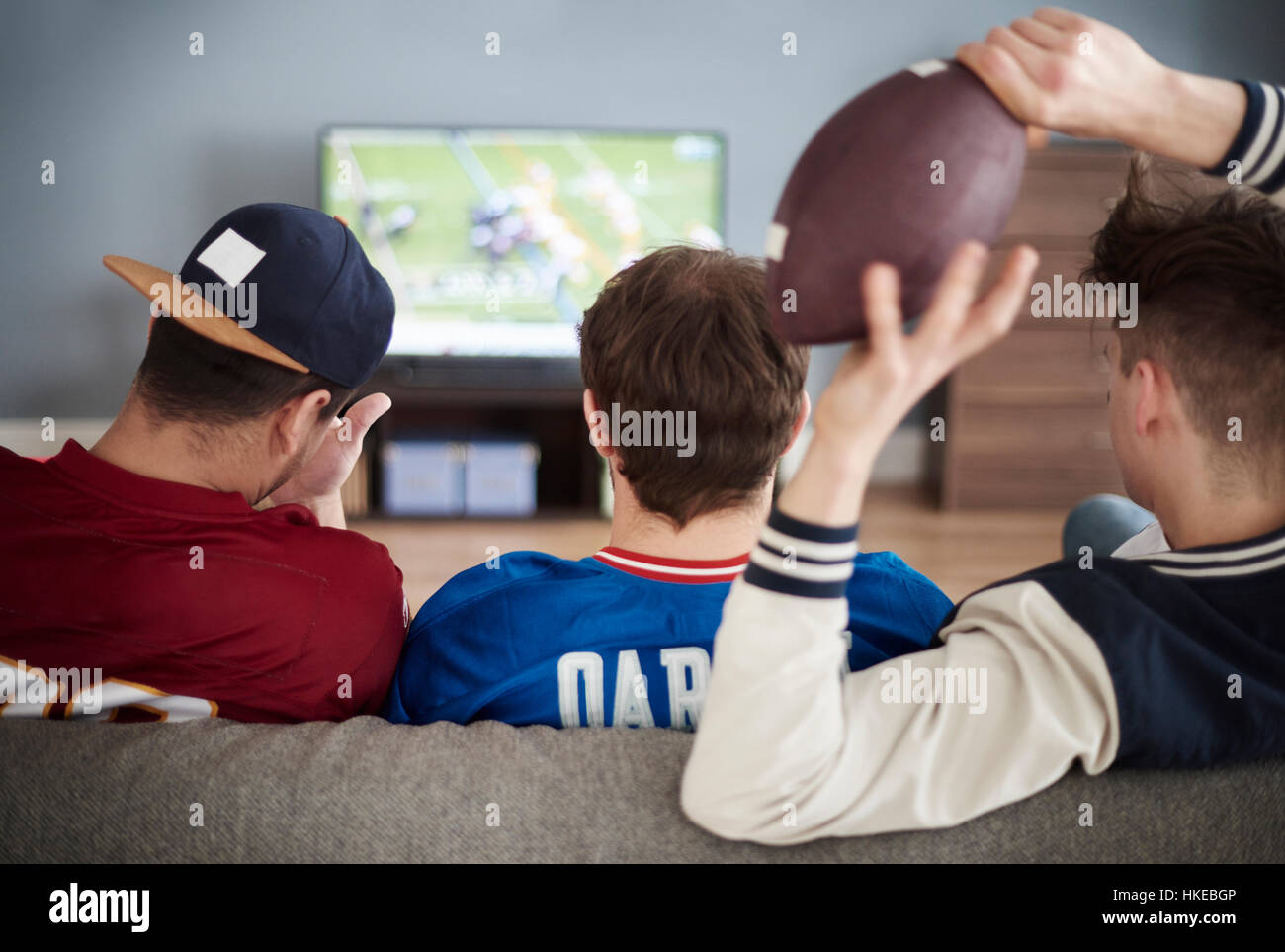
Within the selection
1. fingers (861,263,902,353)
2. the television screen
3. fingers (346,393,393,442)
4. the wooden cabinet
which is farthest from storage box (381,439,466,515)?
fingers (861,263,902,353)

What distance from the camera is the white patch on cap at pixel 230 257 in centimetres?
105

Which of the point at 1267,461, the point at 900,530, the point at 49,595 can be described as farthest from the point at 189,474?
the point at 900,530

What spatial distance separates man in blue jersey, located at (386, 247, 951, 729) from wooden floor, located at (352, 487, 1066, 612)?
95.3 inches

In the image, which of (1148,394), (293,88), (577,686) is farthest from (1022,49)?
(293,88)

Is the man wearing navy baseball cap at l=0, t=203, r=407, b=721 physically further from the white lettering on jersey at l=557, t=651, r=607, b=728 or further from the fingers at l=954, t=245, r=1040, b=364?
the fingers at l=954, t=245, r=1040, b=364

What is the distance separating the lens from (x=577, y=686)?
0.94 meters

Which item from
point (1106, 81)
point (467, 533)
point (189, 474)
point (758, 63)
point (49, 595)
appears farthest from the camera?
point (758, 63)

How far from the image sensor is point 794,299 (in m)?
0.80

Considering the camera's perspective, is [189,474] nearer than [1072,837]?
No

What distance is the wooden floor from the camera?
3.72m

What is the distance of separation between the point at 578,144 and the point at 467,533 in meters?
Result: 1.78

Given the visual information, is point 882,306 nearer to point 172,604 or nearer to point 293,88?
point 172,604

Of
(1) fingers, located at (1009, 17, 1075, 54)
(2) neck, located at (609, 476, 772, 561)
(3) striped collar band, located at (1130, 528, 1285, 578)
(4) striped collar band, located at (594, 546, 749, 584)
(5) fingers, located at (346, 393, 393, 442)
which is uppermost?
(1) fingers, located at (1009, 17, 1075, 54)

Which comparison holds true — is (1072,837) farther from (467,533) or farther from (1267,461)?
(467,533)
